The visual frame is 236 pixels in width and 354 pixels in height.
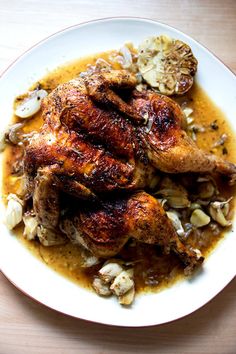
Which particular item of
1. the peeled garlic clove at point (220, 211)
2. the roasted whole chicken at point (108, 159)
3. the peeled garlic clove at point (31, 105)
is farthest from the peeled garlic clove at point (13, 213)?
the peeled garlic clove at point (220, 211)

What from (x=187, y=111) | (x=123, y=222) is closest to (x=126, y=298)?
(x=123, y=222)

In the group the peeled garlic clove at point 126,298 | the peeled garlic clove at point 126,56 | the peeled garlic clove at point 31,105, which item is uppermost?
the peeled garlic clove at point 126,56

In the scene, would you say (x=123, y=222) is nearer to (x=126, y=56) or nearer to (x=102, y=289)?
(x=102, y=289)

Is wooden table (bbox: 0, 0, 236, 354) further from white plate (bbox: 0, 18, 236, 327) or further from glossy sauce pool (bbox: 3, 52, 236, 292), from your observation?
glossy sauce pool (bbox: 3, 52, 236, 292)

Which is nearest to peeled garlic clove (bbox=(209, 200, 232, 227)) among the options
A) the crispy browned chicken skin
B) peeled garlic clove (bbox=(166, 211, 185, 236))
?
peeled garlic clove (bbox=(166, 211, 185, 236))

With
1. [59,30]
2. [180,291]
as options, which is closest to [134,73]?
[59,30]

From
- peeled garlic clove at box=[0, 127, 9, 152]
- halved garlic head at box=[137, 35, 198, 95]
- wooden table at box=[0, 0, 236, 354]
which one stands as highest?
halved garlic head at box=[137, 35, 198, 95]

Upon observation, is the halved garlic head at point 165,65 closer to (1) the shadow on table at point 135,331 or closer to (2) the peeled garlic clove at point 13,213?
(2) the peeled garlic clove at point 13,213
